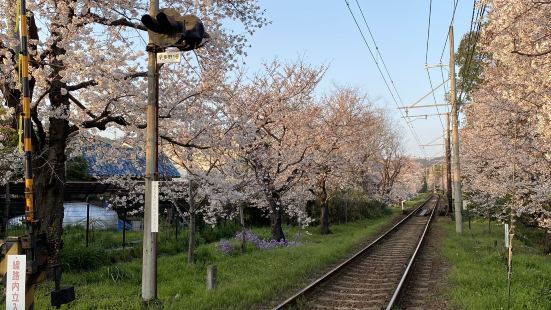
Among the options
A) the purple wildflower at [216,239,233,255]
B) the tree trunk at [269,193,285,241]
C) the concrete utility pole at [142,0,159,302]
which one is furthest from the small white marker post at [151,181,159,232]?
the tree trunk at [269,193,285,241]

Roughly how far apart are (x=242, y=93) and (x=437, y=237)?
1261cm

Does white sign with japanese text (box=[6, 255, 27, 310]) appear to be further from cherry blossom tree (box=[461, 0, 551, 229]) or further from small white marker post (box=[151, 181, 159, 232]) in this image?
cherry blossom tree (box=[461, 0, 551, 229])

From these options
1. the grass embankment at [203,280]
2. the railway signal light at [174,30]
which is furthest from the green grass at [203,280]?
the railway signal light at [174,30]

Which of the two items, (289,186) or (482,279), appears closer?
(482,279)

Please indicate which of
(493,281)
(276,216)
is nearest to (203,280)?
(493,281)

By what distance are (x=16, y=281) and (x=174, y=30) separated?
13.1 ft

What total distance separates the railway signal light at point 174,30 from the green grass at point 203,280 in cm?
481

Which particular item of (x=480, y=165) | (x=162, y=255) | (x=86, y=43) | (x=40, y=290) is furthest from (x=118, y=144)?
(x=480, y=165)

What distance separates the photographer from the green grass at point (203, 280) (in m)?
9.32

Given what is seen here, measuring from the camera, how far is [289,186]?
21.5 metres

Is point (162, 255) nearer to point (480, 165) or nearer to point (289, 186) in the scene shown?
point (289, 186)

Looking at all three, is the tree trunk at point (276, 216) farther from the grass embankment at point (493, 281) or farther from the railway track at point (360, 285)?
the grass embankment at point (493, 281)

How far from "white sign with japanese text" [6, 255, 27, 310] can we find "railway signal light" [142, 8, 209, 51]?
3609 mm

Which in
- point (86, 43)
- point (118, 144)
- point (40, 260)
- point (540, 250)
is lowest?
point (540, 250)
